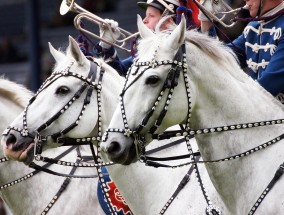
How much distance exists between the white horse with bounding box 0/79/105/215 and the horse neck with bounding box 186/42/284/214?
175 centimetres

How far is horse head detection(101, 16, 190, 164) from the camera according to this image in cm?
554

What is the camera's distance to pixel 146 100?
555 centimetres

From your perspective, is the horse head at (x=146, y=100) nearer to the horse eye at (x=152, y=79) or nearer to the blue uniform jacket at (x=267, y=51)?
the horse eye at (x=152, y=79)

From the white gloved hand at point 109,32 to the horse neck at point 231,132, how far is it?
2.17 meters

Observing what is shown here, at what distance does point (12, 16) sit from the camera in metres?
22.0

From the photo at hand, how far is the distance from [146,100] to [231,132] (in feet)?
1.91

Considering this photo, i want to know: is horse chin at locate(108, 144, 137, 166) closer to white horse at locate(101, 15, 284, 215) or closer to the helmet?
white horse at locate(101, 15, 284, 215)

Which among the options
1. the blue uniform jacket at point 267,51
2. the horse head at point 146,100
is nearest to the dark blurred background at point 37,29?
the blue uniform jacket at point 267,51

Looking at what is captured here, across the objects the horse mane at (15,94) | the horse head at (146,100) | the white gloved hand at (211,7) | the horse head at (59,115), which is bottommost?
the horse head at (146,100)

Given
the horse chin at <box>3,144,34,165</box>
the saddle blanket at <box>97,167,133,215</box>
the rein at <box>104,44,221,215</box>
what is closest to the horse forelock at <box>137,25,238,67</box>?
the rein at <box>104,44,221,215</box>

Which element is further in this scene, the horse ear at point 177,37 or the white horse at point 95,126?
the white horse at point 95,126

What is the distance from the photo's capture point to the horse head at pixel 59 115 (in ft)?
21.6

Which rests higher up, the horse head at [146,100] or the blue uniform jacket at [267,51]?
the blue uniform jacket at [267,51]

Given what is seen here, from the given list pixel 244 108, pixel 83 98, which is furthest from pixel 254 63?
pixel 83 98
